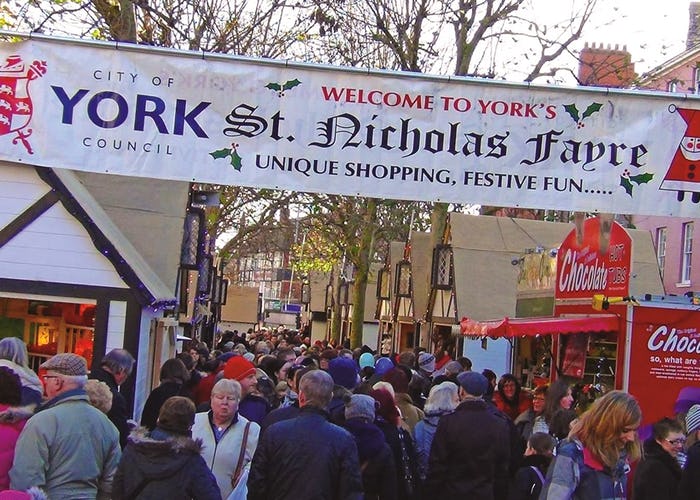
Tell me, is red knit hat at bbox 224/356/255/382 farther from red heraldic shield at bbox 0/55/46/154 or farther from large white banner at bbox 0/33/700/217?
red heraldic shield at bbox 0/55/46/154

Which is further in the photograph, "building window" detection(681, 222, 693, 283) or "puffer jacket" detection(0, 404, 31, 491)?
"building window" detection(681, 222, 693, 283)

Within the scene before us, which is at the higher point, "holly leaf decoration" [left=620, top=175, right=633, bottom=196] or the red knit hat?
"holly leaf decoration" [left=620, top=175, right=633, bottom=196]

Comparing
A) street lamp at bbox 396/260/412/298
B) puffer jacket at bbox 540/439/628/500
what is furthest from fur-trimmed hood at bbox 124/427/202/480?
street lamp at bbox 396/260/412/298

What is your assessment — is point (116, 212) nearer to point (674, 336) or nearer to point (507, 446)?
point (674, 336)

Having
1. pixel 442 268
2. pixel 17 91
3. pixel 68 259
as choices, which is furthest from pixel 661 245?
pixel 17 91

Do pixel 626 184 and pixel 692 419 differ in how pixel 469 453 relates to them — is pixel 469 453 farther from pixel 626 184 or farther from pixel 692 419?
pixel 626 184

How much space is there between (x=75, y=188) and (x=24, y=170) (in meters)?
0.78

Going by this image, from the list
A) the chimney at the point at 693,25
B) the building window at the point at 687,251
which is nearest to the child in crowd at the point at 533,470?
the building window at the point at 687,251

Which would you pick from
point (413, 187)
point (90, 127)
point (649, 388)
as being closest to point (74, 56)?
point (90, 127)

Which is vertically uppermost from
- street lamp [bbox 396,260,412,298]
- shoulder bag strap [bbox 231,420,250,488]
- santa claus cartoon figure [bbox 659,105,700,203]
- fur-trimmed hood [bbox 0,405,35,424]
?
santa claus cartoon figure [bbox 659,105,700,203]

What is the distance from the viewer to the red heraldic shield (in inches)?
349

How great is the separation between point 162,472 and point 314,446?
105 centimetres

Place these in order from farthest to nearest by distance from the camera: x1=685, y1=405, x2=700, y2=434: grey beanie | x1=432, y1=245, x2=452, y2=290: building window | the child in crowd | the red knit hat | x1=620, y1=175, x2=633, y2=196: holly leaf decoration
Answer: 1. x1=432, y1=245, x2=452, y2=290: building window
2. x1=620, y1=175, x2=633, y2=196: holly leaf decoration
3. the red knit hat
4. x1=685, y1=405, x2=700, y2=434: grey beanie
5. the child in crowd

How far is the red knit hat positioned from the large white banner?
4.67ft
